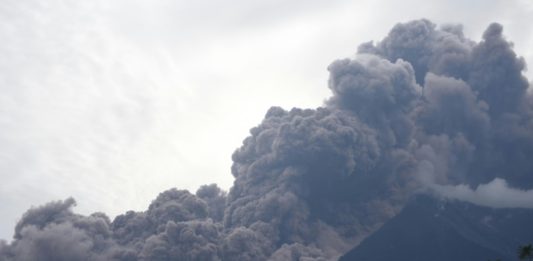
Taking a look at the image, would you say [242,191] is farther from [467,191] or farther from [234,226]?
[467,191]

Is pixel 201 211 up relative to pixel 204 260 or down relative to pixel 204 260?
up

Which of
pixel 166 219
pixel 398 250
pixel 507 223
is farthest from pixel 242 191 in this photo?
pixel 507 223

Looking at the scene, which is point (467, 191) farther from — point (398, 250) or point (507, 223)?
point (398, 250)

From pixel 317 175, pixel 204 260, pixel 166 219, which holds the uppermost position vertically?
pixel 317 175

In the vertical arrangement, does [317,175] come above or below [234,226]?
above

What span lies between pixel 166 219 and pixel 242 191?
12554 millimetres

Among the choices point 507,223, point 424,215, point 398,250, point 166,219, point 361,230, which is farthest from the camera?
point 507,223

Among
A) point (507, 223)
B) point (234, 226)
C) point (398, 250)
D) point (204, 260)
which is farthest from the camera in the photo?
point (507, 223)

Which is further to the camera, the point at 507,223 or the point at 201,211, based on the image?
the point at 507,223

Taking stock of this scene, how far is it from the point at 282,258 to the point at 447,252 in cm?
2893

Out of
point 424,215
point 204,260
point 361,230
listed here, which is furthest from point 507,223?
point 204,260

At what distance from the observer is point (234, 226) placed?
2830 inches

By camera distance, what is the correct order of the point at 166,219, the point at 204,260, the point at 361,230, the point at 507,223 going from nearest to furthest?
the point at 204,260, the point at 166,219, the point at 361,230, the point at 507,223

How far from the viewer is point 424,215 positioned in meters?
90.4
